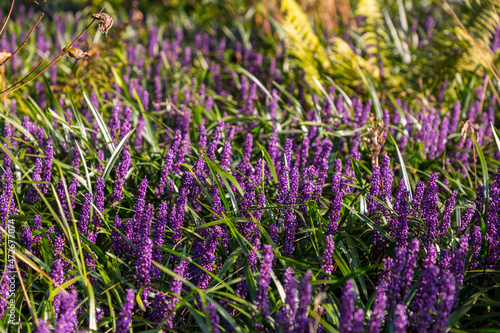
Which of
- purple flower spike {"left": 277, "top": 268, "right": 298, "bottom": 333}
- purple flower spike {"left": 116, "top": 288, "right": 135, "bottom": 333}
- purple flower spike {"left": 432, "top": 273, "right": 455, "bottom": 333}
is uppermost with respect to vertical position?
purple flower spike {"left": 116, "top": 288, "right": 135, "bottom": 333}

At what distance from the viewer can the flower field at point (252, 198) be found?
209 cm

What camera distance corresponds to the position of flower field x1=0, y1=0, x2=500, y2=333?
2.09 metres

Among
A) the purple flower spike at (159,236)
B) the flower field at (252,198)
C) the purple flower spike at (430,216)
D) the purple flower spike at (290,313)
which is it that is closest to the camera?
the purple flower spike at (290,313)

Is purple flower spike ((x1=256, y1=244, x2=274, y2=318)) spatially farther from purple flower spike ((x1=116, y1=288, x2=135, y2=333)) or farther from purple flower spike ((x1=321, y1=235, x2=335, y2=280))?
purple flower spike ((x1=116, y1=288, x2=135, y2=333))

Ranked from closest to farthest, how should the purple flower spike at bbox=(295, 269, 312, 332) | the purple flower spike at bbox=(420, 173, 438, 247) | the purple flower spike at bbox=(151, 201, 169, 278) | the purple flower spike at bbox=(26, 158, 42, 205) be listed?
the purple flower spike at bbox=(295, 269, 312, 332)
the purple flower spike at bbox=(151, 201, 169, 278)
the purple flower spike at bbox=(420, 173, 438, 247)
the purple flower spike at bbox=(26, 158, 42, 205)

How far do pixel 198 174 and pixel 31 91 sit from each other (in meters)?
3.59

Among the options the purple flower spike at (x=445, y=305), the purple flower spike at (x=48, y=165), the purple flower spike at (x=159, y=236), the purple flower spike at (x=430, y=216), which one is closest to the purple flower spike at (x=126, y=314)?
the purple flower spike at (x=159, y=236)

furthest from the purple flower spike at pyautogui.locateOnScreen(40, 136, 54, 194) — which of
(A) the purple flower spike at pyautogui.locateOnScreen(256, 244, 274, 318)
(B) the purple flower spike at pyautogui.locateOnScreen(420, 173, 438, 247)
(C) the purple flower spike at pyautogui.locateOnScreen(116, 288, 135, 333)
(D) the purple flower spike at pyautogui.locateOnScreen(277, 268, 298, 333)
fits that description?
(B) the purple flower spike at pyautogui.locateOnScreen(420, 173, 438, 247)

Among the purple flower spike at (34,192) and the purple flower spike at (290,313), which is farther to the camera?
the purple flower spike at (34,192)

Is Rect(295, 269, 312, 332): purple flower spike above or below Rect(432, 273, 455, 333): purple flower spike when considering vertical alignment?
above

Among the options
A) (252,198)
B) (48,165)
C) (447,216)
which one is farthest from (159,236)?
(447,216)

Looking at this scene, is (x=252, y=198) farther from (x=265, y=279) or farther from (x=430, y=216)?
(x=430, y=216)

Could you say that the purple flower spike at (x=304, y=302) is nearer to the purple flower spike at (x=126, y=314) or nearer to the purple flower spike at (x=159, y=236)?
the purple flower spike at (x=126, y=314)

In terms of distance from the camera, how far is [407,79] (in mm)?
6777
